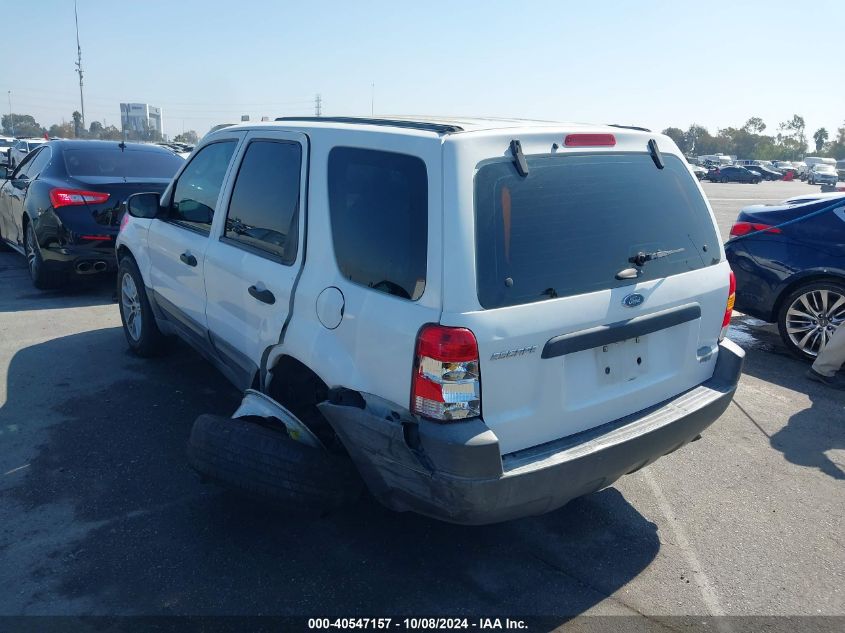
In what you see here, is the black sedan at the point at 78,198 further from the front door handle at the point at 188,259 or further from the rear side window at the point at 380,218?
the rear side window at the point at 380,218

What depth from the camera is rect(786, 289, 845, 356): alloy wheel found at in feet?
19.9

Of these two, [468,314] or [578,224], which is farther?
[578,224]

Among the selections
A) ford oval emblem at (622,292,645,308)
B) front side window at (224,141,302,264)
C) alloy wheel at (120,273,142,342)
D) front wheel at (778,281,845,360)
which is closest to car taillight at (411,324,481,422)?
ford oval emblem at (622,292,645,308)

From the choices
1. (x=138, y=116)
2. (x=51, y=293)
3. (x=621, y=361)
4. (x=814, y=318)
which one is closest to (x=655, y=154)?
(x=621, y=361)

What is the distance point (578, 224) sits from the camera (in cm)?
285

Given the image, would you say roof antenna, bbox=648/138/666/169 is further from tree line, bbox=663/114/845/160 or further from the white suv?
tree line, bbox=663/114/845/160

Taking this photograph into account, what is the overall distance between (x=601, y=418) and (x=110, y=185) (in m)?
6.51

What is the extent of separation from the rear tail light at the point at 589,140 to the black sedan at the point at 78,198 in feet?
19.6

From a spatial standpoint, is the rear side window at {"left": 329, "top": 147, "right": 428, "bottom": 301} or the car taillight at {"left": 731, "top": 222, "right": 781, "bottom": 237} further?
the car taillight at {"left": 731, "top": 222, "right": 781, "bottom": 237}

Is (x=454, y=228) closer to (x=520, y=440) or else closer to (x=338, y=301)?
(x=338, y=301)

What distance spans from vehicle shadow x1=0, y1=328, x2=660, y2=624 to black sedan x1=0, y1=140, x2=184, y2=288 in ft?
11.9

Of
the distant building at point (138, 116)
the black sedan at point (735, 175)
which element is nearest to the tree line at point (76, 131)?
the distant building at point (138, 116)

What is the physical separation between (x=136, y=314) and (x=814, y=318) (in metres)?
6.01

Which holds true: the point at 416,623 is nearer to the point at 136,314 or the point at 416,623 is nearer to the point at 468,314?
the point at 468,314
